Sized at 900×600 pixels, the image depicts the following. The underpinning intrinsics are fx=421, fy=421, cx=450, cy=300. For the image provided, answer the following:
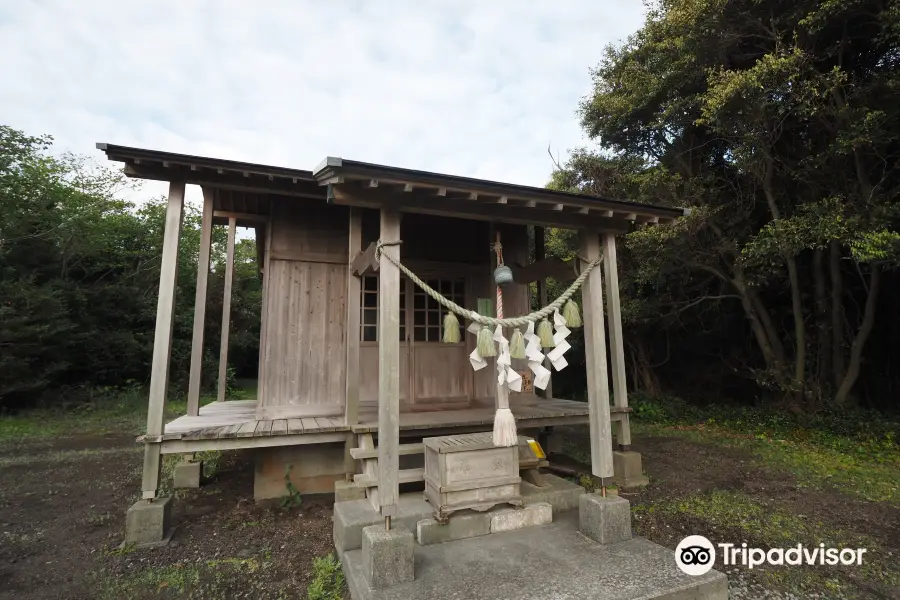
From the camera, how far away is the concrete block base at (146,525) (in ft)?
11.4

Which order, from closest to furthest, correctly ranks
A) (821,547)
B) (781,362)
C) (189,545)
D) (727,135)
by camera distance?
(821,547) → (189,545) → (727,135) → (781,362)

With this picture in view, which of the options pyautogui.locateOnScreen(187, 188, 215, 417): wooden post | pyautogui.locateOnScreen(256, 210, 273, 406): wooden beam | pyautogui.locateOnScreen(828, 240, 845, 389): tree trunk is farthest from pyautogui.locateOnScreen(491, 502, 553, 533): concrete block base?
pyautogui.locateOnScreen(828, 240, 845, 389): tree trunk

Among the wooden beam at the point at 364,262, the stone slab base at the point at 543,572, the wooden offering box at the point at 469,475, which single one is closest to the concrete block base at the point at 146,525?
the stone slab base at the point at 543,572

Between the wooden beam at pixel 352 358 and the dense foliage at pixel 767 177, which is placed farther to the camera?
the dense foliage at pixel 767 177

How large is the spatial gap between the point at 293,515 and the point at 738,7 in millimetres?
9477

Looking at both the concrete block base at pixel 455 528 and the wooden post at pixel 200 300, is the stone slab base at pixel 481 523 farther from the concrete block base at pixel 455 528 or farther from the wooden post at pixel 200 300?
the wooden post at pixel 200 300

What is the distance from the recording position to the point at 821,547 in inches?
129

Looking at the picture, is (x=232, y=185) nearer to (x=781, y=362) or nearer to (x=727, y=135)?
(x=727, y=135)

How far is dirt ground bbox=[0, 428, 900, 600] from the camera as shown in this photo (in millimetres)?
2921

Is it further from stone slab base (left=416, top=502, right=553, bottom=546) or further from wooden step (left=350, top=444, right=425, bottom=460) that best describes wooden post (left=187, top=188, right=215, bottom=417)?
stone slab base (left=416, top=502, right=553, bottom=546)

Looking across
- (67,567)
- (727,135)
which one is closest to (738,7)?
(727,135)

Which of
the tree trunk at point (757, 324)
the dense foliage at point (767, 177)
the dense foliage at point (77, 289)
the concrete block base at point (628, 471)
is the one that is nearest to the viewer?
the concrete block base at point (628, 471)

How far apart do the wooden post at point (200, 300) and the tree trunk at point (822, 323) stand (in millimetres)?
9730

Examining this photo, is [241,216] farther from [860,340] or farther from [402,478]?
[860,340]
